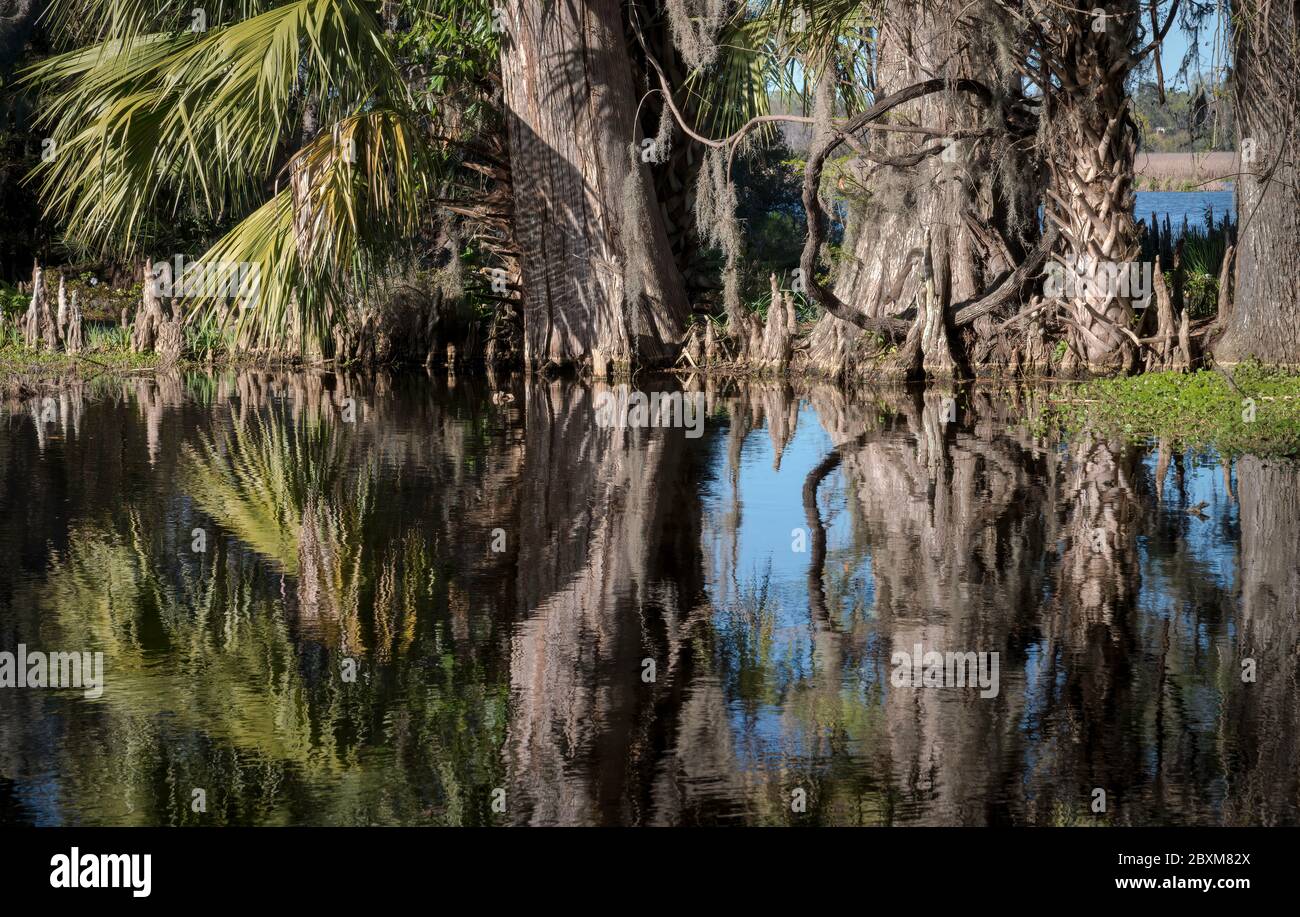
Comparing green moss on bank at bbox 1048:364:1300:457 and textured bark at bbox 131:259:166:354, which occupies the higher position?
textured bark at bbox 131:259:166:354

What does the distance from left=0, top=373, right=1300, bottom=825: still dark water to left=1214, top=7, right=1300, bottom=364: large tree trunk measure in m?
3.15

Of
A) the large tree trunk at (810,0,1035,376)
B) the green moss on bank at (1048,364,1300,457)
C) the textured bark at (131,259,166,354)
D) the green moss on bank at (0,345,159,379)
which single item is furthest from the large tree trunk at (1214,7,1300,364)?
the textured bark at (131,259,166,354)

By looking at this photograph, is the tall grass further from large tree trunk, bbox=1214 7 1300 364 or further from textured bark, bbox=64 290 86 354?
textured bark, bbox=64 290 86 354

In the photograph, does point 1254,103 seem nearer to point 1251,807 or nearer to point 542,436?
point 542,436

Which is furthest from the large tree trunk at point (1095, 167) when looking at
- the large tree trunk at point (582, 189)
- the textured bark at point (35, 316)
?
the textured bark at point (35, 316)

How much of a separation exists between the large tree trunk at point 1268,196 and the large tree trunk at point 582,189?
5966mm

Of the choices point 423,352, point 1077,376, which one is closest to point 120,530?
point 1077,376

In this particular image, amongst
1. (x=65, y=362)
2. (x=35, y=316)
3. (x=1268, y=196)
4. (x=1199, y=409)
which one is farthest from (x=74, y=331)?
(x=1268, y=196)

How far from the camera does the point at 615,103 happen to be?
16.6 m

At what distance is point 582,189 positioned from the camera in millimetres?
16422

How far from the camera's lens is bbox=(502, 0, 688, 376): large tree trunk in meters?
16.3

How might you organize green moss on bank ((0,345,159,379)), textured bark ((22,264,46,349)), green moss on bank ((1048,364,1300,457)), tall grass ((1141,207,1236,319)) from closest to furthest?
green moss on bank ((1048,364,1300,457))
tall grass ((1141,207,1236,319))
green moss on bank ((0,345,159,379))
textured bark ((22,264,46,349))

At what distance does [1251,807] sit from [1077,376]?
35.1 ft

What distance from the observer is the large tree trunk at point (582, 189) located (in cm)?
1627
